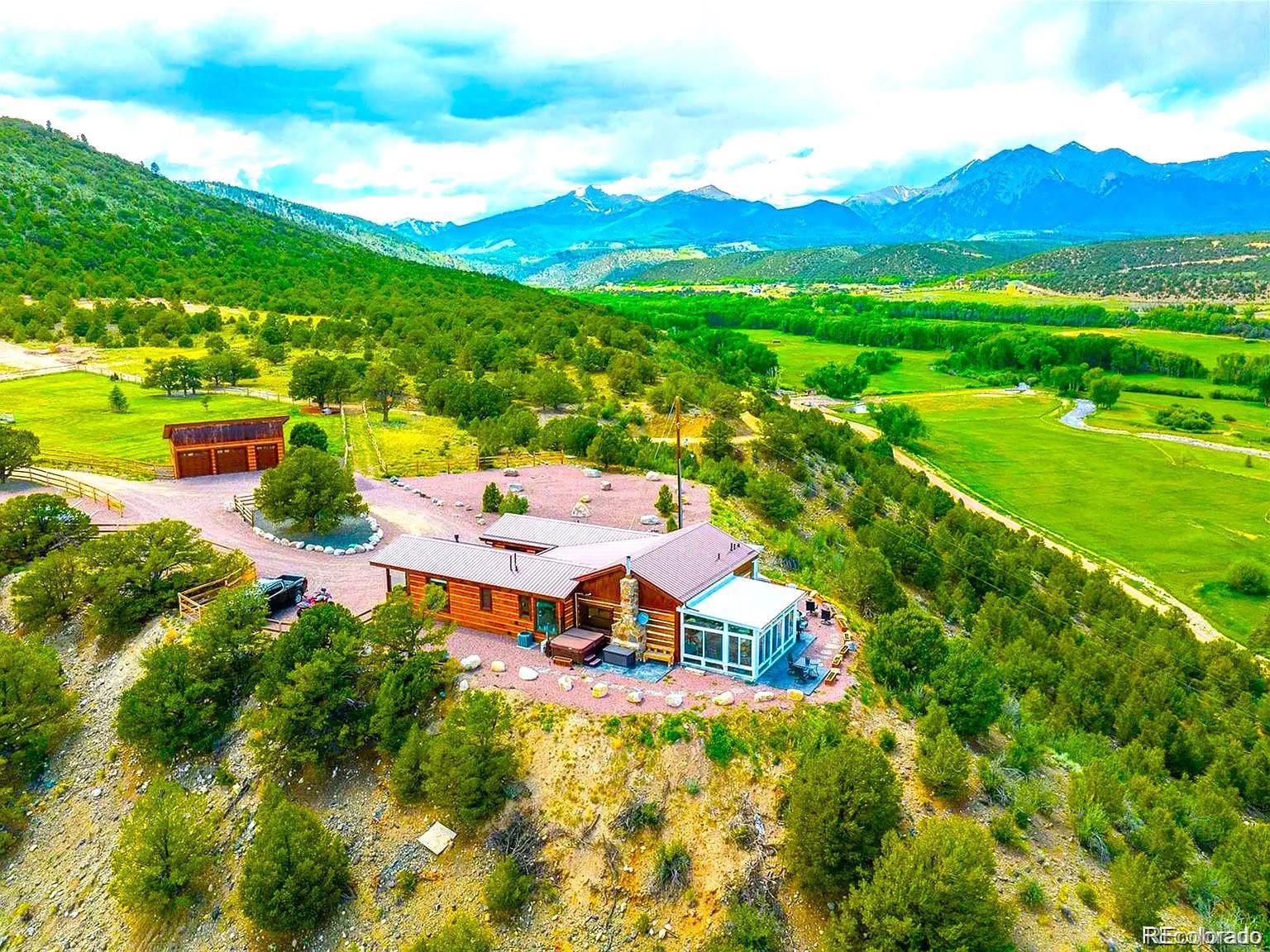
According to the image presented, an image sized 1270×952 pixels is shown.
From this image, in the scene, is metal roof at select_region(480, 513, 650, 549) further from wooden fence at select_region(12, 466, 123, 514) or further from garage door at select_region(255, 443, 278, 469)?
garage door at select_region(255, 443, 278, 469)

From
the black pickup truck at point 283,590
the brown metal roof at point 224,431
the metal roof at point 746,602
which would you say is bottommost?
the black pickup truck at point 283,590

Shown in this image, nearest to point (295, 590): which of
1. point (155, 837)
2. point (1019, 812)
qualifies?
point (155, 837)

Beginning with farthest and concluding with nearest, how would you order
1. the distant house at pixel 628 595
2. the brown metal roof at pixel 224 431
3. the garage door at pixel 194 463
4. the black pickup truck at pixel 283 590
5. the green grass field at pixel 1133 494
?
the green grass field at pixel 1133 494
the garage door at pixel 194 463
the brown metal roof at pixel 224 431
the black pickup truck at pixel 283 590
the distant house at pixel 628 595

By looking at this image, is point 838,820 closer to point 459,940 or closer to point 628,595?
point 459,940

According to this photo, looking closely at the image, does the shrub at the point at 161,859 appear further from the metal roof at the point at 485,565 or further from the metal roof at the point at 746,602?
the metal roof at the point at 746,602

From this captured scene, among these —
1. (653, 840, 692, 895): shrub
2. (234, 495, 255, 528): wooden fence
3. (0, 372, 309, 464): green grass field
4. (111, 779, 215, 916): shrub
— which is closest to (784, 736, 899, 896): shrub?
(653, 840, 692, 895): shrub

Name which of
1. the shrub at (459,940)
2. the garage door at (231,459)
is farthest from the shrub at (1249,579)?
the garage door at (231,459)

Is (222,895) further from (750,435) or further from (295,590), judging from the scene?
(750,435)
